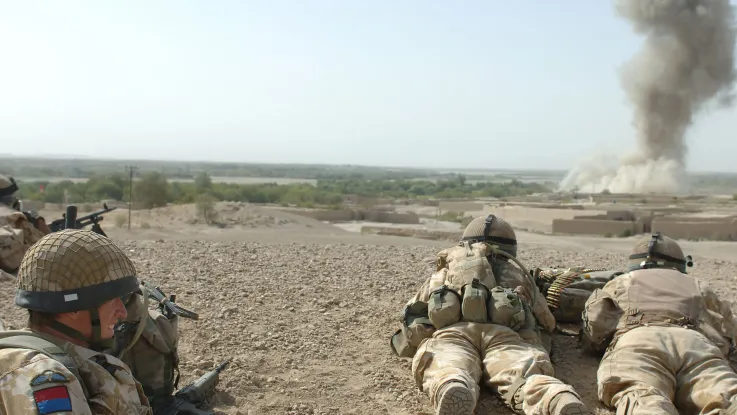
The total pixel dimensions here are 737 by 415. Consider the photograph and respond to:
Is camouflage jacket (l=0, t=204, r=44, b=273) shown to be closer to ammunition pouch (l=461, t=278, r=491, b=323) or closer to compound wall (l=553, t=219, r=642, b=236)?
ammunition pouch (l=461, t=278, r=491, b=323)

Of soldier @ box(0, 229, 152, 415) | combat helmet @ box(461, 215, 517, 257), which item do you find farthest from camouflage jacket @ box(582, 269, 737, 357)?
soldier @ box(0, 229, 152, 415)

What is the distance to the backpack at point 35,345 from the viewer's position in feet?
7.62

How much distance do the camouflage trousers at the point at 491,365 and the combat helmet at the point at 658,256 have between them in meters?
1.37

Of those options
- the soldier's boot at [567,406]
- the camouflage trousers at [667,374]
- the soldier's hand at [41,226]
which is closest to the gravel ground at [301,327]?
the camouflage trousers at [667,374]

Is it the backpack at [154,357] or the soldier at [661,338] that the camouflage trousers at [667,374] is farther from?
the backpack at [154,357]

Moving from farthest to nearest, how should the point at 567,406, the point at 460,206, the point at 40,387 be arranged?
1. the point at 460,206
2. the point at 567,406
3. the point at 40,387

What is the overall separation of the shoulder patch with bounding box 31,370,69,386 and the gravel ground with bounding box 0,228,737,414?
2.22 m

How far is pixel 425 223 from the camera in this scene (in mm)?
30750

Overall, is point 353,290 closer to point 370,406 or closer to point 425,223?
point 370,406

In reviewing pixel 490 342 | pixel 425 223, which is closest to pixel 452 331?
pixel 490 342

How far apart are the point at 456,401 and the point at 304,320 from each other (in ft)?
9.66

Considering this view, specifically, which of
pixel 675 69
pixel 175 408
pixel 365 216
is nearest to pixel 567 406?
pixel 175 408

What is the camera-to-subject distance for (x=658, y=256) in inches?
221

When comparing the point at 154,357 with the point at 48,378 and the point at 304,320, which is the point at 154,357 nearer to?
the point at 48,378
